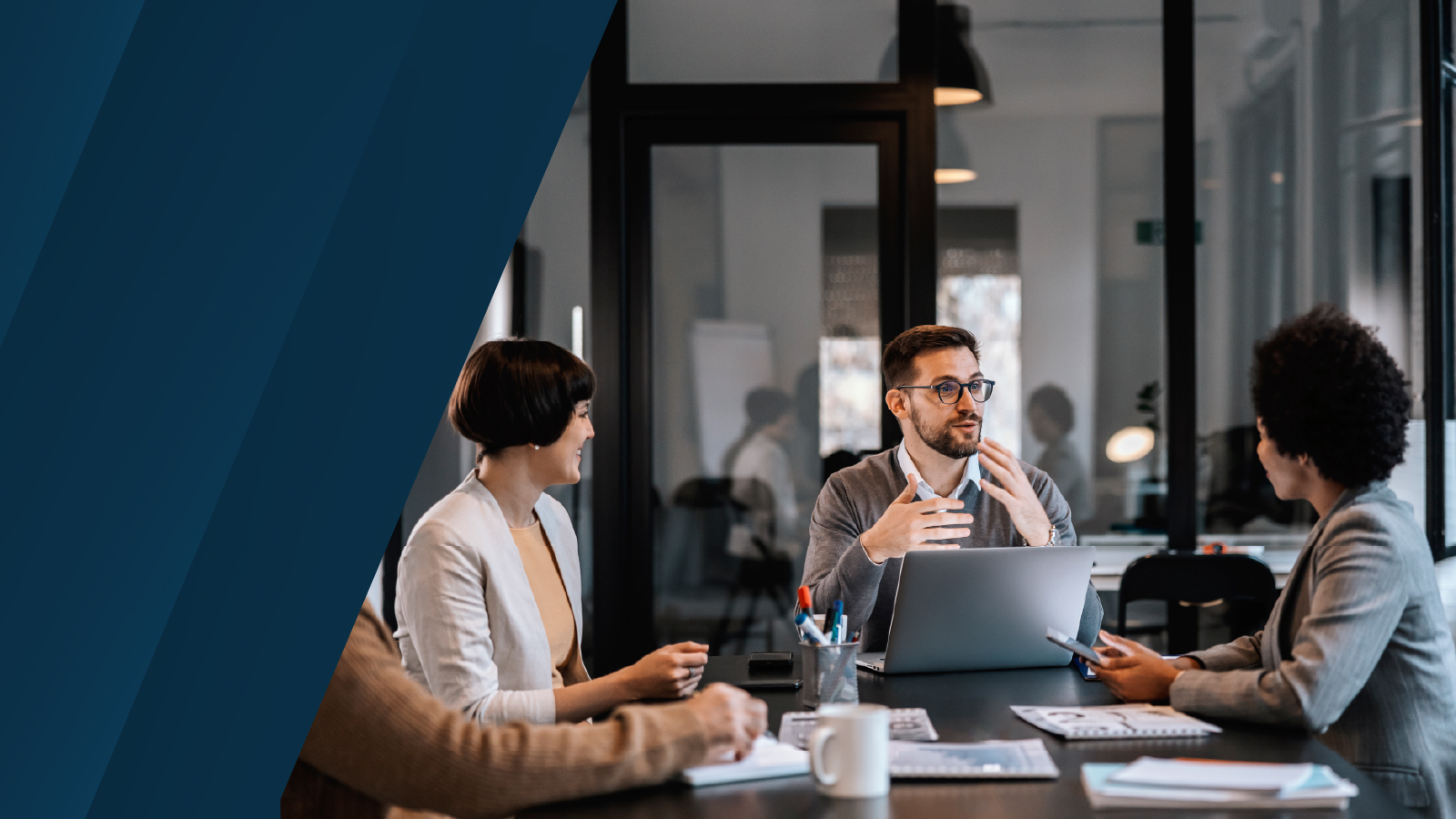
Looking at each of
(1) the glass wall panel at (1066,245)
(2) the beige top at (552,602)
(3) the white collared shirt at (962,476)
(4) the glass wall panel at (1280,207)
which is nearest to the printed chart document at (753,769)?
(2) the beige top at (552,602)

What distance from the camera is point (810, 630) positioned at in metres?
1.65

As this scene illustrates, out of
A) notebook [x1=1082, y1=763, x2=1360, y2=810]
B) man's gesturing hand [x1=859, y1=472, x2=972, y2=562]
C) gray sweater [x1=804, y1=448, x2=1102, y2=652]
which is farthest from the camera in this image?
gray sweater [x1=804, y1=448, x2=1102, y2=652]

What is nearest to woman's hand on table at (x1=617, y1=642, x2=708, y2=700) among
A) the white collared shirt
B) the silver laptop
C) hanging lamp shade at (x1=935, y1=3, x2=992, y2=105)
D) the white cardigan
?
the white cardigan

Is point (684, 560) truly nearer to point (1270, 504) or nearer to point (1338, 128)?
point (1270, 504)

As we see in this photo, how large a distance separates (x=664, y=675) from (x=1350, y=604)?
35.8 inches

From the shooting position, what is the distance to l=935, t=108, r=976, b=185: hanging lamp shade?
3729 mm

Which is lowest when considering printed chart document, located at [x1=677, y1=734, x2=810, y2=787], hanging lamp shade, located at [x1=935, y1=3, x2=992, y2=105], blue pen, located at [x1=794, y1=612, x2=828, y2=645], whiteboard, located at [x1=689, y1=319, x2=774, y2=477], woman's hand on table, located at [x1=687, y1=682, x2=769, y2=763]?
printed chart document, located at [x1=677, y1=734, x2=810, y2=787]

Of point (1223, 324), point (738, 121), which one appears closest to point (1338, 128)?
point (1223, 324)

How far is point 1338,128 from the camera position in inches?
148

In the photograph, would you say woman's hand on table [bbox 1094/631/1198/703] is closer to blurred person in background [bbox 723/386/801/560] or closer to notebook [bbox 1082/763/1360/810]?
notebook [bbox 1082/763/1360/810]

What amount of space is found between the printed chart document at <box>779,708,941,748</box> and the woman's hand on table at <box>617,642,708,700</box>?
172mm

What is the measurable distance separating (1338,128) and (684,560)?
2545 millimetres

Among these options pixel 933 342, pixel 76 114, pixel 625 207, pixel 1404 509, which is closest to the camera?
pixel 76 114

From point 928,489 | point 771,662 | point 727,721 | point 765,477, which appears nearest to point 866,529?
point 928,489
